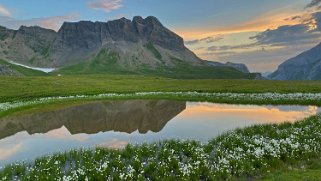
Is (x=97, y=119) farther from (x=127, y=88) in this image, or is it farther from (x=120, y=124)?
(x=127, y=88)

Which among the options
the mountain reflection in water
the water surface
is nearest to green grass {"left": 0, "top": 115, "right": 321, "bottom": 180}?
the water surface

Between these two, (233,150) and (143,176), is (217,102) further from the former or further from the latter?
(143,176)

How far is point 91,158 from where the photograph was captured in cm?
1630

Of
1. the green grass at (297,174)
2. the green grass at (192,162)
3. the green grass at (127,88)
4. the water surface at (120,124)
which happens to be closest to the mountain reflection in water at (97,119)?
the water surface at (120,124)

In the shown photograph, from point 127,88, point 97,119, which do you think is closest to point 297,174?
point 97,119

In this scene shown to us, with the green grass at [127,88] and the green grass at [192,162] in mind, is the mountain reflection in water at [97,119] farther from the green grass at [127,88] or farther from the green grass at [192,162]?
the green grass at [127,88]

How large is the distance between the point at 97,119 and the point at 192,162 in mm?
16060

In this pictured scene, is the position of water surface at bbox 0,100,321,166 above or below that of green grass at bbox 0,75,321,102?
below

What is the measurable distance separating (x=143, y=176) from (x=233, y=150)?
542 cm

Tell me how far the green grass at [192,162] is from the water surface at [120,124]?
2754 millimetres

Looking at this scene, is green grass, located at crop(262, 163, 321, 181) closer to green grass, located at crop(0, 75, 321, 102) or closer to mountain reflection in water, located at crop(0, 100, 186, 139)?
mountain reflection in water, located at crop(0, 100, 186, 139)

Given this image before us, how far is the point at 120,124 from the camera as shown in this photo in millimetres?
28312

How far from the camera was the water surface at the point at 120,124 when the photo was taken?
70.5ft

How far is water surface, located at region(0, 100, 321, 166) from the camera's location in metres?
21.5
